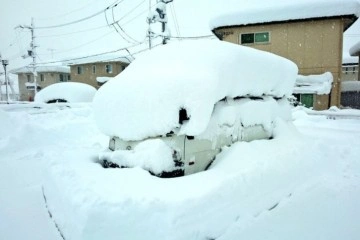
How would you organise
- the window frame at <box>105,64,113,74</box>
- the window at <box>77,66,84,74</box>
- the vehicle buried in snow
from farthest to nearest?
1. the window at <box>77,66,84,74</box>
2. the window frame at <box>105,64,113,74</box>
3. the vehicle buried in snow

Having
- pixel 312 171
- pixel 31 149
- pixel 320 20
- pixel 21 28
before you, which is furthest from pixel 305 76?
pixel 21 28

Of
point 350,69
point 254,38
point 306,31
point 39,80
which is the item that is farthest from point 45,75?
point 350,69

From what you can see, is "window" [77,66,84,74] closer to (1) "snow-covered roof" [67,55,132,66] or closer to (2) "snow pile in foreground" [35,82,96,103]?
(1) "snow-covered roof" [67,55,132,66]

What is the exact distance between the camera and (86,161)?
4434 mm

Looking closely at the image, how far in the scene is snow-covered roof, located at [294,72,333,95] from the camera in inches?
670

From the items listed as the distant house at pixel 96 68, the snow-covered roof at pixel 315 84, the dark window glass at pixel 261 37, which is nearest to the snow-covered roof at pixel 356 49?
the snow-covered roof at pixel 315 84

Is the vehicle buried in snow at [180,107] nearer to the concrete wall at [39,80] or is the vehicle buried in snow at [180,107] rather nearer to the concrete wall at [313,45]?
the concrete wall at [313,45]

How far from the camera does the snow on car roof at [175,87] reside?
12.1 ft

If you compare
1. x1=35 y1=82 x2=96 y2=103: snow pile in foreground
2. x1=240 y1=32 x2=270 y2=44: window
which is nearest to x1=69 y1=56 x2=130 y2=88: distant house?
x1=35 y1=82 x2=96 y2=103: snow pile in foreground

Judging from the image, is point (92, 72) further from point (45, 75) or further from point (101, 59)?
point (45, 75)

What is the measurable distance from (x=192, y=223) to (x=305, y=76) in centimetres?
1698

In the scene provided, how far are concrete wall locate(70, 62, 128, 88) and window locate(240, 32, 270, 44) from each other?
18.4 metres

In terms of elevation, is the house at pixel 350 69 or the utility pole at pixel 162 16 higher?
the utility pole at pixel 162 16

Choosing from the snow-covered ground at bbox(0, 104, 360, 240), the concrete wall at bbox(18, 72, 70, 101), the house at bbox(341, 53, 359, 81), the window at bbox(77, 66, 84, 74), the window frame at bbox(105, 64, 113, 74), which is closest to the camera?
the snow-covered ground at bbox(0, 104, 360, 240)
